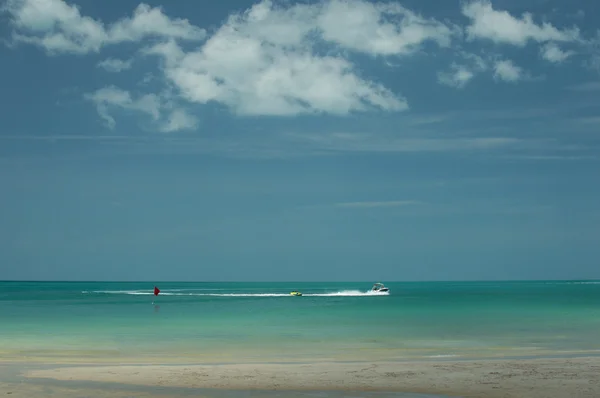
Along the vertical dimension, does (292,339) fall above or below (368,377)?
below

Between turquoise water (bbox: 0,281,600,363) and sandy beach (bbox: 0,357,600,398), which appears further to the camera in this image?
turquoise water (bbox: 0,281,600,363)

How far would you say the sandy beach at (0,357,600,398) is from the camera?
16359mm

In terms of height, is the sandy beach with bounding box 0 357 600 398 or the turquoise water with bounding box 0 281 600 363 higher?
the sandy beach with bounding box 0 357 600 398

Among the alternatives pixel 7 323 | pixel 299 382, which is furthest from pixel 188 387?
pixel 7 323

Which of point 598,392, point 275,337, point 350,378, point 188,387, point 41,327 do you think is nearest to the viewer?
point 598,392

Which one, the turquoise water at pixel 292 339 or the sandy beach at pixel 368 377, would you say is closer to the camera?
the sandy beach at pixel 368 377

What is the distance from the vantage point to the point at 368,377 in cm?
1831

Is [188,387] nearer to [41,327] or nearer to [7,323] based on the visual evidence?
[41,327]

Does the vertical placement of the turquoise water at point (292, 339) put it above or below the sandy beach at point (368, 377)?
below

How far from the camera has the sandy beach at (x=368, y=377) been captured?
53.7 feet

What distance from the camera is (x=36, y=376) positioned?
61.3ft

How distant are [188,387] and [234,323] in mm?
25914

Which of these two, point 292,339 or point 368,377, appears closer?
point 368,377

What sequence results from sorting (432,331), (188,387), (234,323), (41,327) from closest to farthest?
(188,387) < (432,331) < (41,327) < (234,323)
